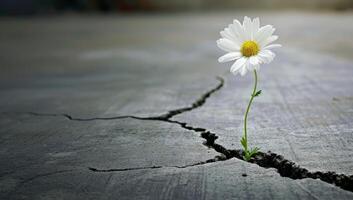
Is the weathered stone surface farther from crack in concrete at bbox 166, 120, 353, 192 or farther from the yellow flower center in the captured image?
the yellow flower center

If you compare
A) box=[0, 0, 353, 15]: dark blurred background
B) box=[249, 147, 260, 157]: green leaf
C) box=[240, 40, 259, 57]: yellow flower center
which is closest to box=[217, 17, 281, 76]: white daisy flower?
box=[240, 40, 259, 57]: yellow flower center

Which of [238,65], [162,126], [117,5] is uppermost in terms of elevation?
[238,65]

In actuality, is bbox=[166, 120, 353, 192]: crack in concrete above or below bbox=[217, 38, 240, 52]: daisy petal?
below

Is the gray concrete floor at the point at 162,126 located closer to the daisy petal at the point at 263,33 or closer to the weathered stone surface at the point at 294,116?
the weathered stone surface at the point at 294,116

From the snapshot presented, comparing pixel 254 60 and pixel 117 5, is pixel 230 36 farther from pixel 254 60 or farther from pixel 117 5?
pixel 117 5

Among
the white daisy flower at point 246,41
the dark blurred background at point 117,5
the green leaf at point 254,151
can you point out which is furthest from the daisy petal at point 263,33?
the dark blurred background at point 117,5

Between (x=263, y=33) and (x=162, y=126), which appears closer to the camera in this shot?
(x=263, y=33)

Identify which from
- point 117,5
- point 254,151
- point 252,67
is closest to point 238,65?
point 252,67

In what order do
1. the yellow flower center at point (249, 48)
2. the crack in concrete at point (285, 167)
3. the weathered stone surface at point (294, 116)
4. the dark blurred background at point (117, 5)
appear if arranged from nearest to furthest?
the crack in concrete at point (285, 167) → the yellow flower center at point (249, 48) → the weathered stone surface at point (294, 116) → the dark blurred background at point (117, 5)
